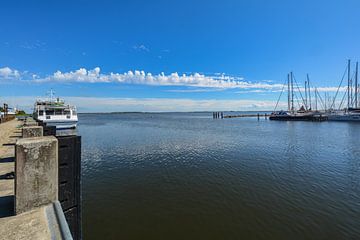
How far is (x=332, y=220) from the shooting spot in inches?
308

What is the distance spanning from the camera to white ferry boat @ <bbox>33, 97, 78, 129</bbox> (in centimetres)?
3463

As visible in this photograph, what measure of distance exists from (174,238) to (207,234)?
1168 mm

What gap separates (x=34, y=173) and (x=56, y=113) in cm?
3768

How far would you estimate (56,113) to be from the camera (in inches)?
1431

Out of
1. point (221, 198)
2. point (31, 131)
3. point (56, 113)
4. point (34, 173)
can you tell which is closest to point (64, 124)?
point (56, 113)

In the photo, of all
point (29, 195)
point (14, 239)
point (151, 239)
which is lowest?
point (151, 239)

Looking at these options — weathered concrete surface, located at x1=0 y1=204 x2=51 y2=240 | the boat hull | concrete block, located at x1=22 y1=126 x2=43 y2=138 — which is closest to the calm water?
weathered concrete surface, located at x1=0 y1=204 x2=51 y2=240

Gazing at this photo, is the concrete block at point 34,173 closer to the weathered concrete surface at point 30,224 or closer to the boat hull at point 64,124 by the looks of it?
the weathered concrete surface at point 30,224

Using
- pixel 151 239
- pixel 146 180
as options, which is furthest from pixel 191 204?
pixel 146 180

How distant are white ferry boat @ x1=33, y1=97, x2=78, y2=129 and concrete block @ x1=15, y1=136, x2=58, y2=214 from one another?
3528 cm

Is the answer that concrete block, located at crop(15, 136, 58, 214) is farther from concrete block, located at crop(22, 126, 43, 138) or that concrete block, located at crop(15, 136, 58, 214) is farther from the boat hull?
the boat hull

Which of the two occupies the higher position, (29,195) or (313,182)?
(29,195)

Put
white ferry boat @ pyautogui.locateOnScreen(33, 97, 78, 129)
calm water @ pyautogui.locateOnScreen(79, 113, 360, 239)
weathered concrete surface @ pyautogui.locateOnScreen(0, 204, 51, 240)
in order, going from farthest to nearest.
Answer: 1. white ferry boat @ pyautogui.locateOnScreen(33, 97, 78, 129)
2. calm water @ pyautogui.locateOnScreen(79, 113, 360, 239)
3. weathered concrete surface @ pyautogui.locateOnScreen(0, 204, 51, 240)

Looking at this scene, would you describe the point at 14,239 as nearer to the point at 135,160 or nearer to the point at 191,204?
the point at 191,204
